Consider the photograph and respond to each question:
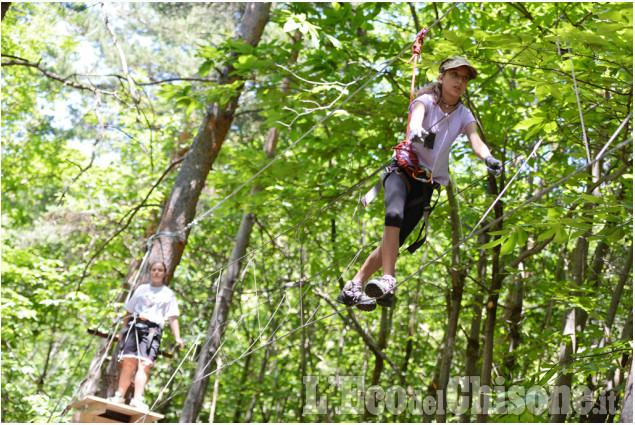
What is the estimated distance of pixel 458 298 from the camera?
6.23 meters

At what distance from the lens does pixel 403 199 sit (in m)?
2.96

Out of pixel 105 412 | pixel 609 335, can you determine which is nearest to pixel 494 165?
pixel 105 412

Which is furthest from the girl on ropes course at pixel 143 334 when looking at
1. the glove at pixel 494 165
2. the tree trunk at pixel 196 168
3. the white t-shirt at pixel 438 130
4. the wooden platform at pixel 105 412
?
the glove at pixel 494 165

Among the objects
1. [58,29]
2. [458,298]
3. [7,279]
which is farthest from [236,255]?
[58,29]

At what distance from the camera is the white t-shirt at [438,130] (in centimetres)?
295

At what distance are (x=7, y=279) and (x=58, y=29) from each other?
5.97 m

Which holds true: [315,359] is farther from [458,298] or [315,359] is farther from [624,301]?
[458,298]

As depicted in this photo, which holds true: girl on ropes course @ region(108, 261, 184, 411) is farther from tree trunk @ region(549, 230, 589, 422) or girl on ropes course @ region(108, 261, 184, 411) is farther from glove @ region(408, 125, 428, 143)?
tree trunk @ region(549, 230, 589, 422)

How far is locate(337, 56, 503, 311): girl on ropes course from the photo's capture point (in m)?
2.89

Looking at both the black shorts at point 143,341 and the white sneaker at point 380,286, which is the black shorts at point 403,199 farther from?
the black shorts at point 143,341

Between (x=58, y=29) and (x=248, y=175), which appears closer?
(x=248, y=175)

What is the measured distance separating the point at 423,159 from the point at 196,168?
12.2 feet

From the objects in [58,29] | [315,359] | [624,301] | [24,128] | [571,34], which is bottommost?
[315,359]

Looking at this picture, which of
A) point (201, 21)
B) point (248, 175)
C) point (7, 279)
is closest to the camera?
point (248, 175)
